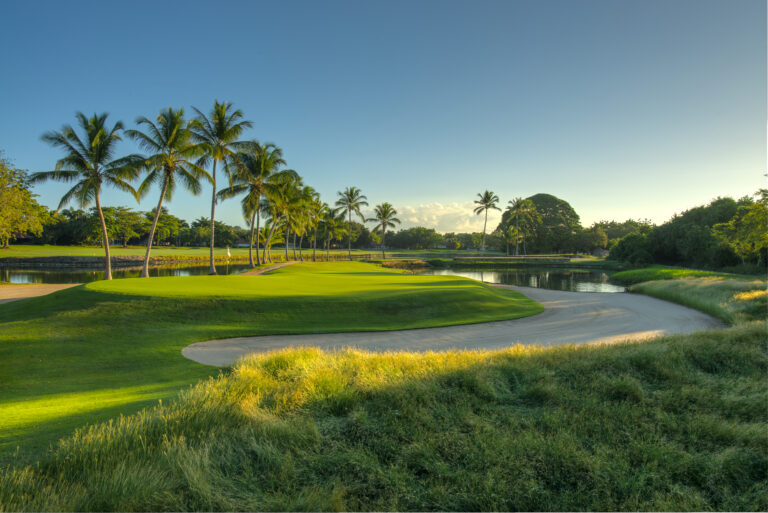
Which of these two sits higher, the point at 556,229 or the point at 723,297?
the point at 556,229

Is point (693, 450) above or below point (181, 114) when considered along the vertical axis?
below

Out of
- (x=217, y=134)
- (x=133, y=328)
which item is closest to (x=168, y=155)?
(x=217, y=134)

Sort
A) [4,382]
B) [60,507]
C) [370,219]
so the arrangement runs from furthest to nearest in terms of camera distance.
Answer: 1. [370,219]
2. [4,382]
3. [60,507]

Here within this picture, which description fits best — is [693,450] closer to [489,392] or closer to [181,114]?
[489,392]

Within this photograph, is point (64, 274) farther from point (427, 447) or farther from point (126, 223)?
point (126, 223)

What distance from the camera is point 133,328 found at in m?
10.2

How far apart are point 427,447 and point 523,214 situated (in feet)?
301

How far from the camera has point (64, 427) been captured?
3.89 meters

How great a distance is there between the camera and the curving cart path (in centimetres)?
998

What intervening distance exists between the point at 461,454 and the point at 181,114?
29.9 metres

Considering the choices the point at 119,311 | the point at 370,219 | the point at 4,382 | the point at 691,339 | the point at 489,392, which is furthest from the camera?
the point at 370,219

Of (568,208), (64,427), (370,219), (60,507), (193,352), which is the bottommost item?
(193,352)

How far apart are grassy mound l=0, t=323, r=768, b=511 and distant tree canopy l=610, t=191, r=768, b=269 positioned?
27251mm

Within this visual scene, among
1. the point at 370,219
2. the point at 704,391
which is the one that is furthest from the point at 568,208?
the point at 704,391
